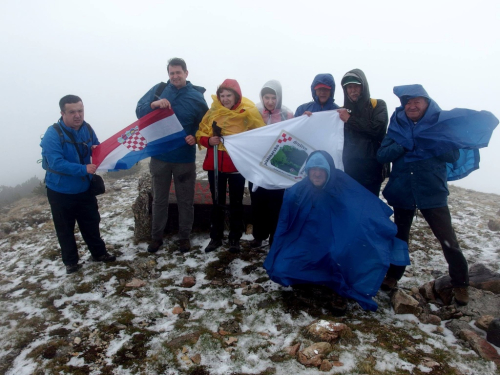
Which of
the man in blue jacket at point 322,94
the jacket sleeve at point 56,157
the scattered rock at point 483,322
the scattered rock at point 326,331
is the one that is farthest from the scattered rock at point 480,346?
the jacket sleeve at point 56,157

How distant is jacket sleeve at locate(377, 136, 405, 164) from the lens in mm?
3908

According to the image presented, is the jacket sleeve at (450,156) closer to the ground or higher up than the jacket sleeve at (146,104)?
closer to the ground

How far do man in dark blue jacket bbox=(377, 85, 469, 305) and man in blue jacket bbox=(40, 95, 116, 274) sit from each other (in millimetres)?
4307

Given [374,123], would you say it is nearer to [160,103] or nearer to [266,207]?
[266,207]

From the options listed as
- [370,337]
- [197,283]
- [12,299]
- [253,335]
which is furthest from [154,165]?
[370,337]

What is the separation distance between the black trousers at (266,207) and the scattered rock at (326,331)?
6.94ft

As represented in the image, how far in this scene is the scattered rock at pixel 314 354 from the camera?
9.73ft

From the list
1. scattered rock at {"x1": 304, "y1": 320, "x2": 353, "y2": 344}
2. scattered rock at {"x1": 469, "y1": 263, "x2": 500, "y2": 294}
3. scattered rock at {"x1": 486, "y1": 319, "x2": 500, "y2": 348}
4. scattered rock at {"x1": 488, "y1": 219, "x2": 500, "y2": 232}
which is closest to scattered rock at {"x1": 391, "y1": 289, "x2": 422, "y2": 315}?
scattered rock at {"x1": 486, "y1": 319, "x2": 500, "y2": 348}

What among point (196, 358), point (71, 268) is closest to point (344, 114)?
point (196, 358)

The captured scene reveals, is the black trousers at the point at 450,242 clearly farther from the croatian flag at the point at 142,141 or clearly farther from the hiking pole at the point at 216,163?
the croatian flag at the point at 142,141

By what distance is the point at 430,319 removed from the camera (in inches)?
143

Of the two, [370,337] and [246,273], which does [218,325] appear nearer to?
[246,273]

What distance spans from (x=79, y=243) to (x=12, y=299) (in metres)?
1.73

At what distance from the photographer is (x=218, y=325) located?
3703 mm
